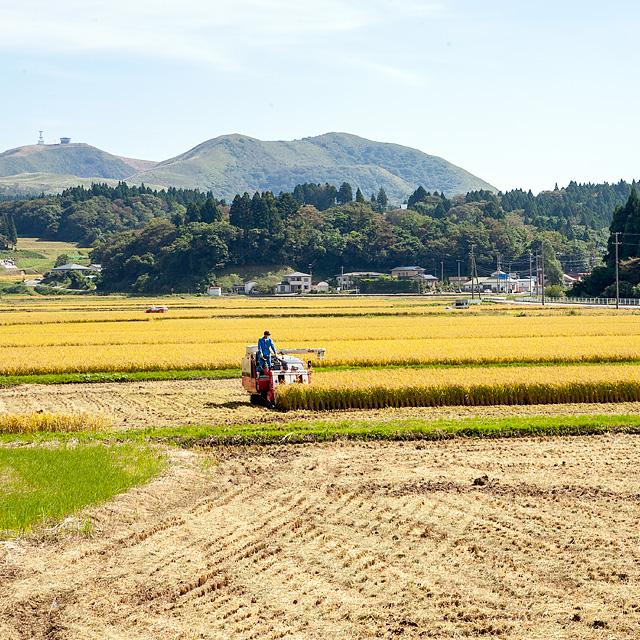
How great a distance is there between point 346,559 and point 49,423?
450 inches

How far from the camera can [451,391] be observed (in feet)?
79.3

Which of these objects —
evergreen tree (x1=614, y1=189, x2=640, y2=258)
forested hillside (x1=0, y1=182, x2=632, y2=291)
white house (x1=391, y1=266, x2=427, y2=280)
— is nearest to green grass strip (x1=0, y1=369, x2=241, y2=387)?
evergreen tree (x1=614, y1=189, x2=640, y2=258)

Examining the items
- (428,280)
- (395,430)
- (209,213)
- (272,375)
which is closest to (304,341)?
(272,375)

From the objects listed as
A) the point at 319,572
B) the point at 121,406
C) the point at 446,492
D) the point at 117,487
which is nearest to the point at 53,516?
the point at 117,487

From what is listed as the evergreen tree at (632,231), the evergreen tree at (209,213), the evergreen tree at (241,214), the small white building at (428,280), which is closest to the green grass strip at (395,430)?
the evergreen tree at (632,231)

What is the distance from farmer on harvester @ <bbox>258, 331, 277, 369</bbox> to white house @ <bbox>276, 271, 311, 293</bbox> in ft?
410

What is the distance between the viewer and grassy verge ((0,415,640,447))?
19281 millimetres

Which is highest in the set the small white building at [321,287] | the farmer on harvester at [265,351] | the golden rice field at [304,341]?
the small white building at [321,287]

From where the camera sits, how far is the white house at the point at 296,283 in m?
149

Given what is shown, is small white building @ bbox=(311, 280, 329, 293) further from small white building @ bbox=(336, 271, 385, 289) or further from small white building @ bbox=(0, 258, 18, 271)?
small white building @ bbox=(0, 258, 18, 271)

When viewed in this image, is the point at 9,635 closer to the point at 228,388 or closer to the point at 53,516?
the point at 53,516

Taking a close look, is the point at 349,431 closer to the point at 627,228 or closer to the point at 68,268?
the point at 627,228

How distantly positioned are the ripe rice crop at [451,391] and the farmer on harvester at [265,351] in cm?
86

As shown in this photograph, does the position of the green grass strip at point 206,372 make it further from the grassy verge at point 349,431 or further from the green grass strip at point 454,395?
the grassy verge at point 349,431
